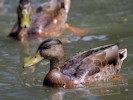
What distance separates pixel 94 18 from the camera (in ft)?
48.3

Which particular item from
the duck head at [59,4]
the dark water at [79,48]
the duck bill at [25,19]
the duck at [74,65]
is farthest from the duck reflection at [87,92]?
the duck head at [59,4]

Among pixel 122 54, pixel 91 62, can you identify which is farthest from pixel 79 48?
pixel 91 62

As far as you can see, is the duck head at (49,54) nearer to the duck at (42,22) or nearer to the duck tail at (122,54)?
the duck tail at (122,54)

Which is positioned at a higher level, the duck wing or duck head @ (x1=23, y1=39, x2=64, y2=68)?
duck head @ (x1=23, y1=39, x2=64, y2=68)

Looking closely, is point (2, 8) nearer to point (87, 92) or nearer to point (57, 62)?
point (57, 62)

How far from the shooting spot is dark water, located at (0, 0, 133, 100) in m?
9.32

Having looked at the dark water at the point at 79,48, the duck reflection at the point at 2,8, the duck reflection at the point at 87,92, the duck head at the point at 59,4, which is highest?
the duck head at the point at 59,4

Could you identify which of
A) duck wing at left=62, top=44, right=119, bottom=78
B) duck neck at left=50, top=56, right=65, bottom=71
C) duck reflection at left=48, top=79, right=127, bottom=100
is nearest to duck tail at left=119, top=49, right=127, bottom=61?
duck wing at left=62, top=44, right=119, bottom=78

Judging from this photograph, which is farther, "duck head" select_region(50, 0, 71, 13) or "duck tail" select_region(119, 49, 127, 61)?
"duck head" select_region(50, 0, 71, 13)

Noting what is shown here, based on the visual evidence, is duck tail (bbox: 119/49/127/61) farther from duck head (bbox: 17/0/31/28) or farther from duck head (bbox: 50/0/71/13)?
duck head (bbox: 50/0/71/13)

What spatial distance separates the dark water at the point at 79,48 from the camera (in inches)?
367

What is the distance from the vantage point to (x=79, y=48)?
12109 mm

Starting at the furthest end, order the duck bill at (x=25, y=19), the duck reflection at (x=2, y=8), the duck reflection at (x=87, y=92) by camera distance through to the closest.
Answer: the duck reflection at (x=2, y=8)
the duck bill at (x=25, y=19)
the duck reflection at (x=87, y=92)

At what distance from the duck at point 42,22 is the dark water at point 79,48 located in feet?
0.89
